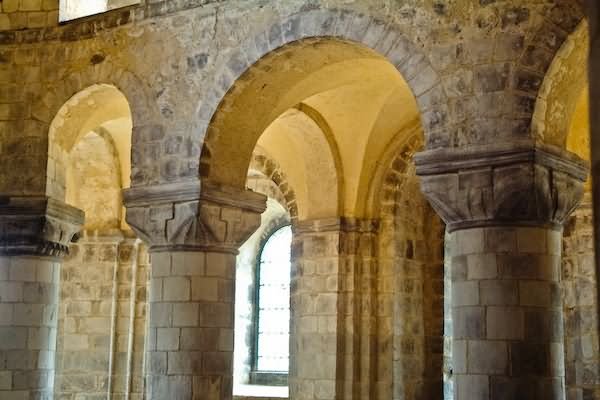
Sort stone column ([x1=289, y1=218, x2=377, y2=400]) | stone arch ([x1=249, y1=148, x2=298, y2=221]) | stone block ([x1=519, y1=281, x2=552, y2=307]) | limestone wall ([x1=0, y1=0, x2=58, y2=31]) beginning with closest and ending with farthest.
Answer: stone block ([x1=519, y1=281, x2=552, y2=307]), limestone wall ([x1=0, y1=0, x2=58, y2=31]), stone column ([x1=289, y1=218, x2=377, y2=400]), stone arch ([x1=249, y1=148, x2=298, y2=221])

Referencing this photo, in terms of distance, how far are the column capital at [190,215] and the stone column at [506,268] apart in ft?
7.72

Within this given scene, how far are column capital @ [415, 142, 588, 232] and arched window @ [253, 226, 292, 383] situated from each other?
6840mm

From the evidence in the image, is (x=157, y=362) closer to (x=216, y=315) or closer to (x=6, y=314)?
(x=216, y=315)

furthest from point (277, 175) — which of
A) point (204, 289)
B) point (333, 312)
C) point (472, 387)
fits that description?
point (472, 387)

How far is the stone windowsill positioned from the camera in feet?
39.6

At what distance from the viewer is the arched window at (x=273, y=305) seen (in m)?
13.2

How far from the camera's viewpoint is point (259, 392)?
12.4m

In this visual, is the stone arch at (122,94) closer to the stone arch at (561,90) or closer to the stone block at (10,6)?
the stone block at (10,6)

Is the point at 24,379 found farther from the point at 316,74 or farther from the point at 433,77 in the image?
the point at 433,77

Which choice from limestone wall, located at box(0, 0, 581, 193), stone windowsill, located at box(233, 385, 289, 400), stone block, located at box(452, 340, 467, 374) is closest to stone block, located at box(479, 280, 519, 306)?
stone block, located at box(452, 340, 467, 374)

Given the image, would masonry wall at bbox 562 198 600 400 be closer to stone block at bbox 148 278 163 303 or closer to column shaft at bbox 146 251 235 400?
column shaft at bbox 146 251 235 400

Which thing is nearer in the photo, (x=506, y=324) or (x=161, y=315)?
(x=506, y=324)

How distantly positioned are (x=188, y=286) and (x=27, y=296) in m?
1.91

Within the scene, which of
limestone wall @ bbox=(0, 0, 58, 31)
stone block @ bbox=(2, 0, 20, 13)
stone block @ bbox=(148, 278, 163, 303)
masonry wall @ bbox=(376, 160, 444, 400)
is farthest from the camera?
masonry wall @ bbox=(376, 160, 444, 400)
